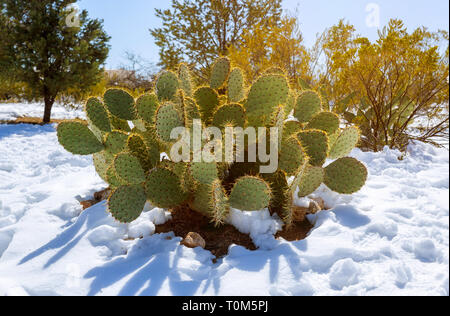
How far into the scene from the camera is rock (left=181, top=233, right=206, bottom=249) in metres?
1.91

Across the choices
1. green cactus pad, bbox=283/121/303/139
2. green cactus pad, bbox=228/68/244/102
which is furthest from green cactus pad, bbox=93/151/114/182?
green cactus pad, bbox=283/121/303/139

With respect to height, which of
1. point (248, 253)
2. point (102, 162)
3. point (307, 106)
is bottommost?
point (248, 253)

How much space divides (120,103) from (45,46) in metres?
7.75

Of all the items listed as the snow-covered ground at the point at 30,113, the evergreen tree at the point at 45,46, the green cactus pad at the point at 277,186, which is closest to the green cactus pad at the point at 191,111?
the green cactus pad at the point at 277,186

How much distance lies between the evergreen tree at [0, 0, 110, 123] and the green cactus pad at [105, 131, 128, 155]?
7459 millimetres

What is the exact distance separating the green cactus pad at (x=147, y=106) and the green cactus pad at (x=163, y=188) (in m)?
0.42

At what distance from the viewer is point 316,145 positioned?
229cm

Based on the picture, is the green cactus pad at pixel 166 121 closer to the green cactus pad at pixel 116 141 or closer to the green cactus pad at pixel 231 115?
the green cactus pad at pixel 231 115

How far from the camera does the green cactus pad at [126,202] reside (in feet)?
6.56

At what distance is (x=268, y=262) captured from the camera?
173 centimetres

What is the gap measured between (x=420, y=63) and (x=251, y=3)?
5712mm

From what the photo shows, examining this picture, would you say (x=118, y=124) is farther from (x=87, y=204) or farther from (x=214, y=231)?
(x=214, y=231)

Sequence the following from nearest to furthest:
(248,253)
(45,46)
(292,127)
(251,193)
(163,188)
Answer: (248,253), (251,193), (163,188), (292,127), (45,46)

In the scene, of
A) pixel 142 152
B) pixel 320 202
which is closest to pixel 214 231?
pixel 142 152
